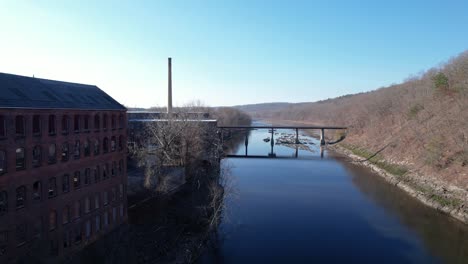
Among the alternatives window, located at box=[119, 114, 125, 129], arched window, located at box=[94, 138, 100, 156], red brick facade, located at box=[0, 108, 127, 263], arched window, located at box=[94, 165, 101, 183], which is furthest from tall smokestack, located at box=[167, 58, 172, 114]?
arched window, located at box=[94, 165, 101, 183]

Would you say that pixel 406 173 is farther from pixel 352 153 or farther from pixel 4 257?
pixel 4 257

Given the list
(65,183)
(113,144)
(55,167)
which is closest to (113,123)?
(113,144)

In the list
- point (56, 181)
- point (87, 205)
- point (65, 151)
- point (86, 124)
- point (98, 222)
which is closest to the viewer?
point (56, 181)

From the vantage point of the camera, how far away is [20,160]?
55.3 feet

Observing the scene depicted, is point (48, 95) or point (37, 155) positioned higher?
point (48, 95)

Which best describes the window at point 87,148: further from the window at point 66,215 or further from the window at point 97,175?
the window at point 66,215

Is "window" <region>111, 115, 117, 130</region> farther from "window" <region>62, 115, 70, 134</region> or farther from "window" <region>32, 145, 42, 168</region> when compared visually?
"window" <region>32, 145, 42, 168</region>

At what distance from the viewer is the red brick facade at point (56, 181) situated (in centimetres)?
1623

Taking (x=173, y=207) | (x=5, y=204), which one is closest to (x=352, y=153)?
(x=173, y=207)

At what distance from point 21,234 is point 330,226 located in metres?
20.3

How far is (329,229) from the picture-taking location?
85.2 ft

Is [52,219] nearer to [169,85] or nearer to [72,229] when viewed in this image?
[72,229]

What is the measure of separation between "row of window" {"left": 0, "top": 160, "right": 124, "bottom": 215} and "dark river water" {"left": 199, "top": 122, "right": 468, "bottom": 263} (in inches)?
335

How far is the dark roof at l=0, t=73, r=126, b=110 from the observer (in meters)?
16.9
